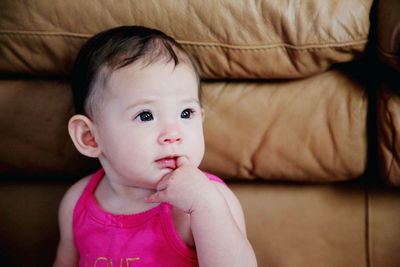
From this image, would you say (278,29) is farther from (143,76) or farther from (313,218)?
(313,218)

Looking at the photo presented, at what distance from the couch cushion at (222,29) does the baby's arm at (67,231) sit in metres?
0.29

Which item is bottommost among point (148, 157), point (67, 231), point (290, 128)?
point (67, 231)

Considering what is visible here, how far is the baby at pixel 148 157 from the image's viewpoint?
78 cm

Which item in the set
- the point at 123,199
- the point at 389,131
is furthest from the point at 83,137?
the point at 389,131

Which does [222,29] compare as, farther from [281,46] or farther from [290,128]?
[290,128]

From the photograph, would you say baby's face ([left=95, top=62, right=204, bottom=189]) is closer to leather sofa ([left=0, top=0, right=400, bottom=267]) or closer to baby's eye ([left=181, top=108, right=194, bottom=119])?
baby's eye ([left=181, top=108, right=194, bottom=119])

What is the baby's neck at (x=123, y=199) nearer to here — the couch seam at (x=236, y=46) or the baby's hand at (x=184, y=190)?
the baby's hand at (x=184, y=190)

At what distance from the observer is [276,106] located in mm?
953

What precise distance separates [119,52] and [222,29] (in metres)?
0.23

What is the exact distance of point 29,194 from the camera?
43.4 inches

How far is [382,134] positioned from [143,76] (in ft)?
1.67

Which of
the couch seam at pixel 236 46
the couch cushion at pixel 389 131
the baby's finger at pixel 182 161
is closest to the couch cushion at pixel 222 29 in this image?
the couch seam at pixel 236 46

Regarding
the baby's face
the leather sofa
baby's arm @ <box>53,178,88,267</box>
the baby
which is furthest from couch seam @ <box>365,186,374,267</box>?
baby's arm @ <box>53,178,88,267</box>

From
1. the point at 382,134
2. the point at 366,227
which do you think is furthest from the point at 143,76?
the point at 366,227
